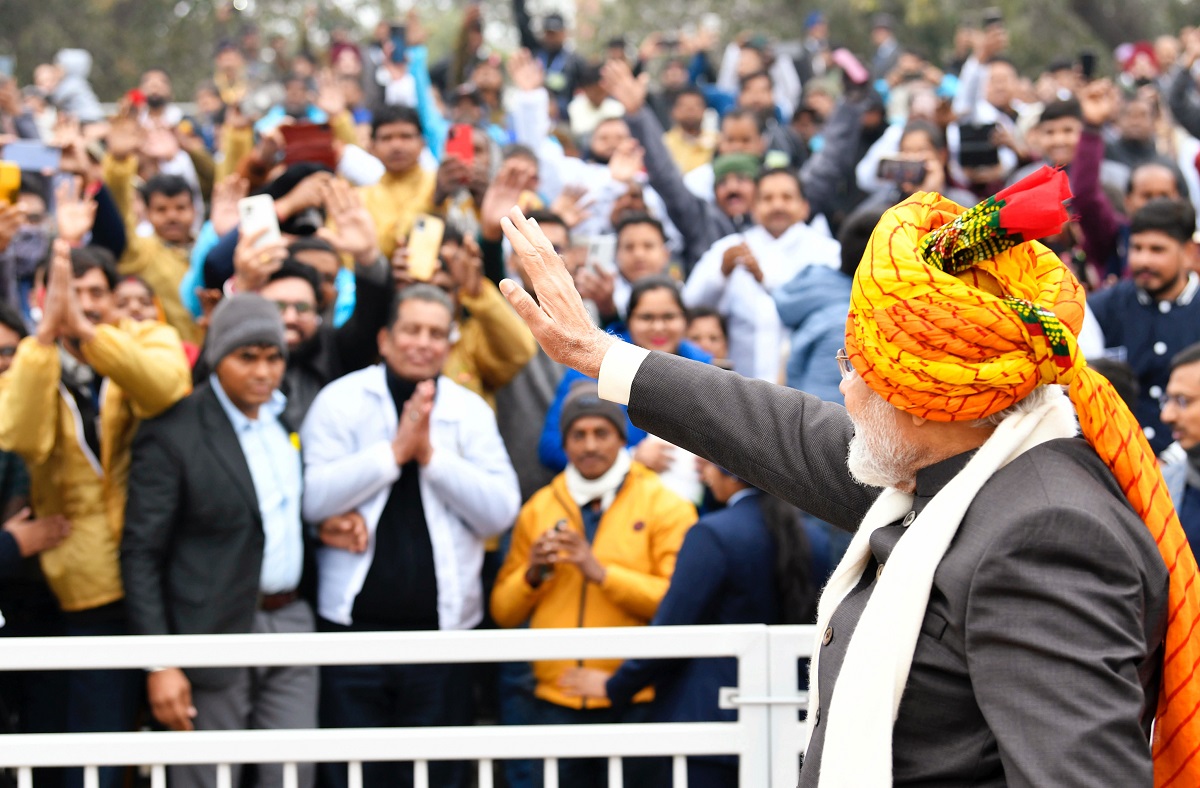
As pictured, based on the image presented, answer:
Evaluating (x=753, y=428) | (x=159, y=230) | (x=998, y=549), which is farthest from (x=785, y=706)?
(x=159, y=230)

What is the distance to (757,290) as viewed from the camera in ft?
21.6

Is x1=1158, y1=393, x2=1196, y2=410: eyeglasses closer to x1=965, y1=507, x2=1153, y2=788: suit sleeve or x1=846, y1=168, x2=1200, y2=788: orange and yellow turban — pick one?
x1=846, y1=168, x2=1200, y2=788: orange and yellow turban

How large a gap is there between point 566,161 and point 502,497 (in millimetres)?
4292

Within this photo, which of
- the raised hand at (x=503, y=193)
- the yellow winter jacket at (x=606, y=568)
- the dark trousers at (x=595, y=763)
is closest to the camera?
the dark trousers at (x=595, y=763)

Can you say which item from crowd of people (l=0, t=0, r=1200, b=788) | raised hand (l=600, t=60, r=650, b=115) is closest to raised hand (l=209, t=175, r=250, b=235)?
crowd of people (l=0, t=0, r=1200, b=788)

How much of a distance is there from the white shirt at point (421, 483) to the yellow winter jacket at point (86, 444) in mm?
546

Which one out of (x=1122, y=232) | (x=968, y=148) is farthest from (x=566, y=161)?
(x=1122, y=232)

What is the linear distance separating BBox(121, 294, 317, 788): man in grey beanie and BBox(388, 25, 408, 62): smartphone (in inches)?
289

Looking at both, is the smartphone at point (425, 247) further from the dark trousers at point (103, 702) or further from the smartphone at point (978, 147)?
the smartphone at point (978, 147)

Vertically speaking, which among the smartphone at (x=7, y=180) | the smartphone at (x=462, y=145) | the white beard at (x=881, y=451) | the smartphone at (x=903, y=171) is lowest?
the white beard at (x=881, y=451)

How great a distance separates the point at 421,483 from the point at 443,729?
1.79 metres

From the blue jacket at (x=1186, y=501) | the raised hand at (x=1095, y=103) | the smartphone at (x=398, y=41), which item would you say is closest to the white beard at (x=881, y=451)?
the blue jacket at (x=1186, y=501)

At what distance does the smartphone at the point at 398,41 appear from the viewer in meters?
11.6

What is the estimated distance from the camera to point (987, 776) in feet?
6.35
